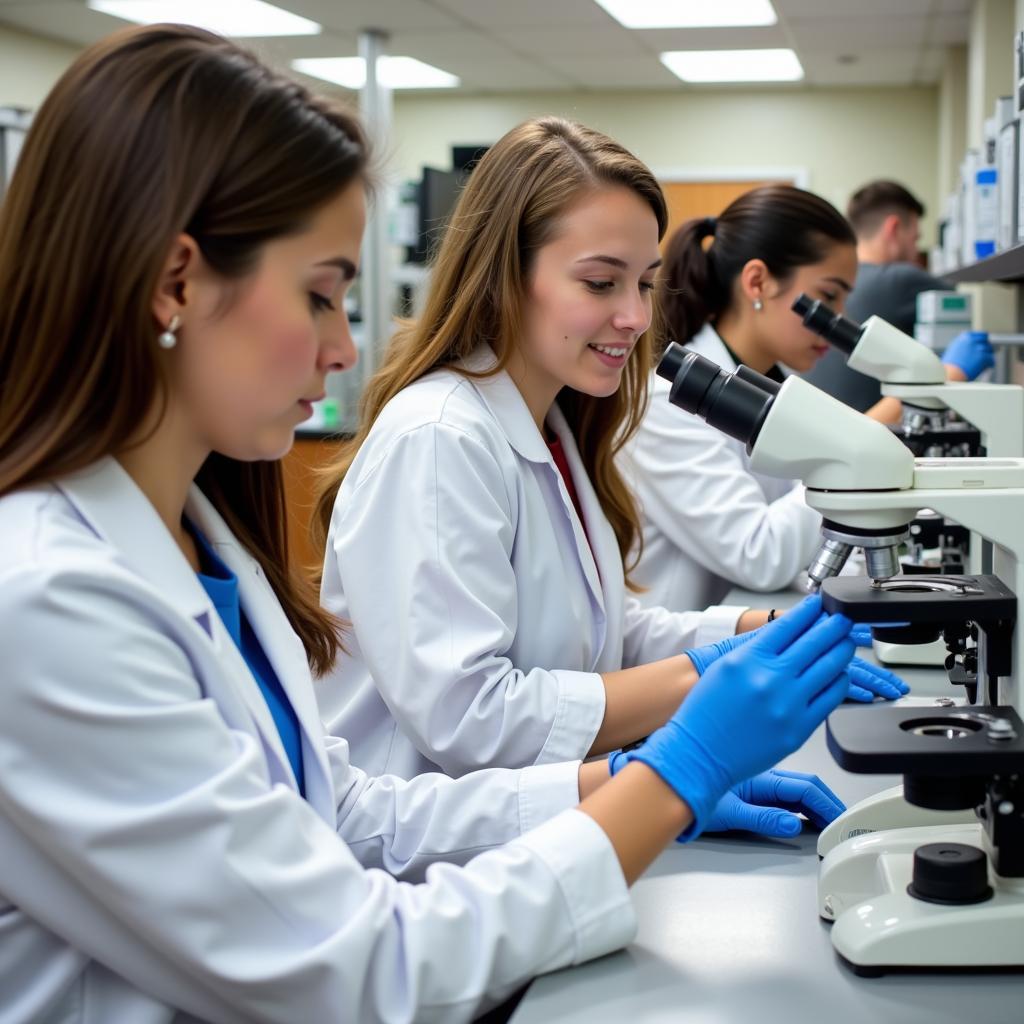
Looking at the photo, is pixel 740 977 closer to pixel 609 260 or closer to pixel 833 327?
pixel 609 260

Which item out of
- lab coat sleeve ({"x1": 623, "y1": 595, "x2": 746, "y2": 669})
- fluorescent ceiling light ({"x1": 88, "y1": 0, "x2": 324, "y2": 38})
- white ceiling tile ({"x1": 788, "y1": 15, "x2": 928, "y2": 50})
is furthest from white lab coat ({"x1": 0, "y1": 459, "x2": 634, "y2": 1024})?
white ceiling tile ({"x1": 788, "y1": 15, "x2": 928, "y2": 50})

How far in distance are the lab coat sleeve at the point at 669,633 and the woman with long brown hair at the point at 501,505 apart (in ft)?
0.35

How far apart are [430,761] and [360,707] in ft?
0.35

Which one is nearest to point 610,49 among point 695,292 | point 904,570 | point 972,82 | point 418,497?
point 972,82

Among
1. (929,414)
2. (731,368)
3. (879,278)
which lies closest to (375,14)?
(879,278)

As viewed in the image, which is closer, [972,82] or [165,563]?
[165,563]

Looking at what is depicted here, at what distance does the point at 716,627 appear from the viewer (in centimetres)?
176

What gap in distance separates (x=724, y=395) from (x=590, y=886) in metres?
0.43

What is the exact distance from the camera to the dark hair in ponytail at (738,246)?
2422mm

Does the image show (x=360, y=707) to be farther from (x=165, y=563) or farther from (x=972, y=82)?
(x=972, y=82)

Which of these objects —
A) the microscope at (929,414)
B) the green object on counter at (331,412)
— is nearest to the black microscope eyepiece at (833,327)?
the microscope at (929,414)

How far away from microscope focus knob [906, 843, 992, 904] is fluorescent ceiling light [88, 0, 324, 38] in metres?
5.10

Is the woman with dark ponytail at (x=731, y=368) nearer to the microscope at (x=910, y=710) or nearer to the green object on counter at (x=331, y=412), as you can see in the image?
the microscope at (x=910, y=710)

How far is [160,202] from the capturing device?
0.81 metres
